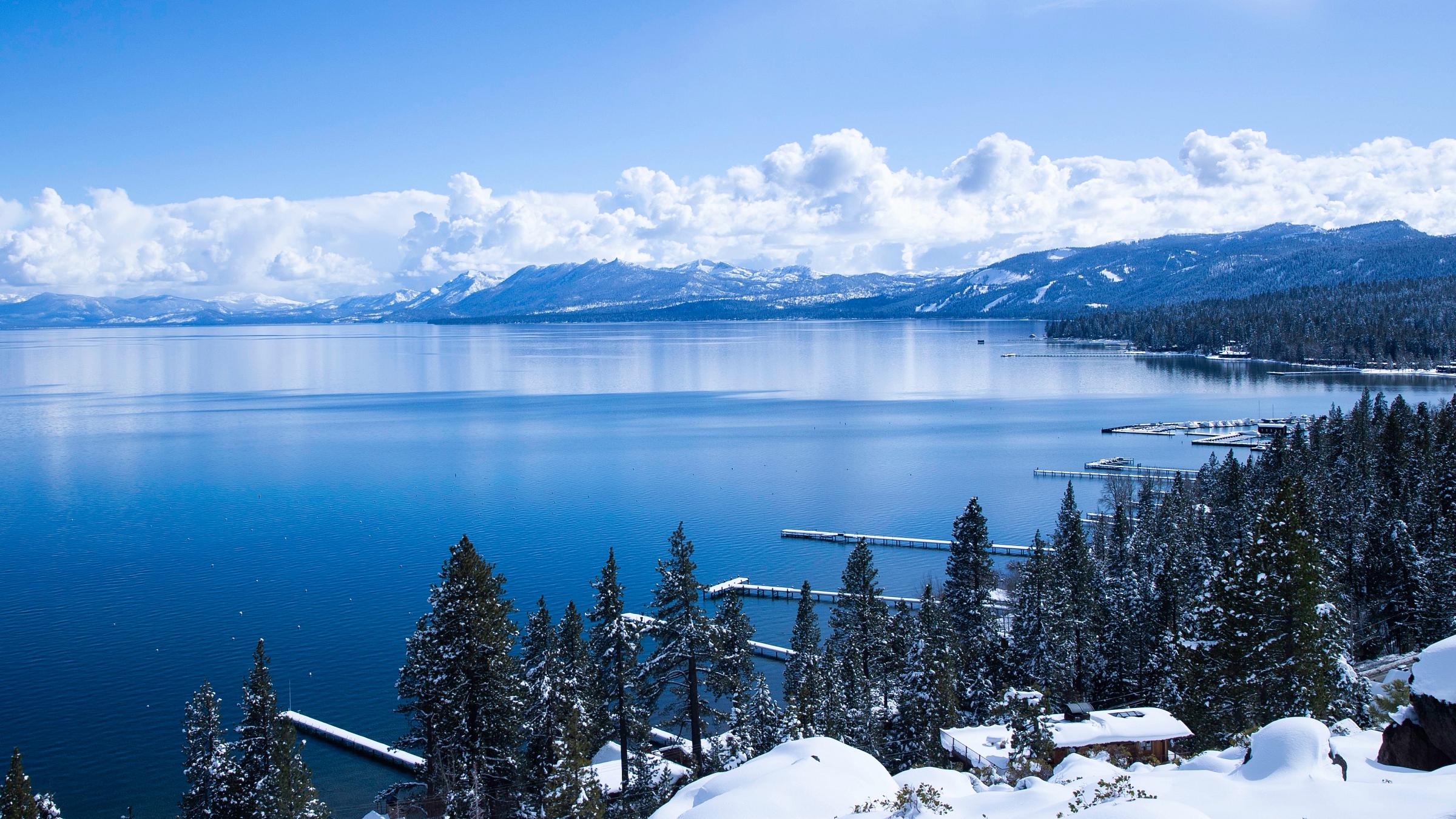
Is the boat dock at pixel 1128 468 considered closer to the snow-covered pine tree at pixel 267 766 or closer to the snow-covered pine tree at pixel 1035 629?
the snow-covered pine tree at pixel 1035 629

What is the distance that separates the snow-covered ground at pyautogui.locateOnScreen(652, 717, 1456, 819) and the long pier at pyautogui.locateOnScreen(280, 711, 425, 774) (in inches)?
646

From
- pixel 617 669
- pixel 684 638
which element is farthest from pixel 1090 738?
pixel 617 669

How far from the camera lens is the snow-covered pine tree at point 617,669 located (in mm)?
26625

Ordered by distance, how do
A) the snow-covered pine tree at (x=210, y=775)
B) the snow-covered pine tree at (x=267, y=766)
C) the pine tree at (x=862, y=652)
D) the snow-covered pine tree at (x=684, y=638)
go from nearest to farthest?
1. the snow-covered pine tree at (x=267, y=766)
2. the snow-covered pine tree at (x=210, y=775)
3. the snow-covered pine tree at (x=684, y=638)
4. the pine tree at (x=862, y=652)

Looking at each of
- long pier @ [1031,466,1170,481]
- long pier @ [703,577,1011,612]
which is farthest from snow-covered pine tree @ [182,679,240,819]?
long pier @ [1031,466,1170,481]

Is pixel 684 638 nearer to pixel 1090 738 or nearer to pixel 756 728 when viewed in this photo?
pixel 756 728

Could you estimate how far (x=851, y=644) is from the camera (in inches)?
1320

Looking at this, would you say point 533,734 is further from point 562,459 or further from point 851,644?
point 562,459

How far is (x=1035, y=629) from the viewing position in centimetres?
3019

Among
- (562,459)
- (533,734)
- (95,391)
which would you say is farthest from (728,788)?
(95,391)

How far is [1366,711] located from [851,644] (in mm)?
15074

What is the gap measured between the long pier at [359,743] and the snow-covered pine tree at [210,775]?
555 centimetres

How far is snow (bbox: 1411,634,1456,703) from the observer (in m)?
14.7

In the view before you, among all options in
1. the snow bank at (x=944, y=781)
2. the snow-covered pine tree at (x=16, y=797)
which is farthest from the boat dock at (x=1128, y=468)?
the snow-covered pine tree at (x=16, y=797)
